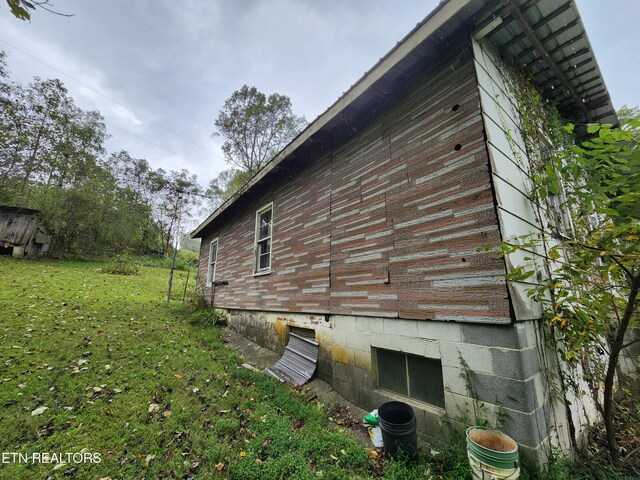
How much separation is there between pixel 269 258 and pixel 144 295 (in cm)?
837

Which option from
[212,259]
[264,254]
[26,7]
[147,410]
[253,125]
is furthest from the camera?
[253,125]

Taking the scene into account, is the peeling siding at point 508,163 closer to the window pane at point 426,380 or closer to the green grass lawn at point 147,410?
the window pane at point 426,380

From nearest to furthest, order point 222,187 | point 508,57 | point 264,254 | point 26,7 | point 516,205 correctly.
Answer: point 26,7
point 516,205
point 508,57
point 264,254
point 222,187

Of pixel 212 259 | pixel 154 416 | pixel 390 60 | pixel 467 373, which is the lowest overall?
pixel 154 416

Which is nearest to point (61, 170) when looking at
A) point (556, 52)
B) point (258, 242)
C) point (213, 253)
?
point (213, 253)

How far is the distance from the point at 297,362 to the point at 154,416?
89.7 inches

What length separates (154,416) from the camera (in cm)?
336

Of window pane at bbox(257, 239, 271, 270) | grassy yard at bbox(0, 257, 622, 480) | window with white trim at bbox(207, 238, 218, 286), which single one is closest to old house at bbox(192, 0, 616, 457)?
grassy yard at bbox(0, 257, 622, 480)

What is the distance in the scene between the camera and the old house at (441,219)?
241 cm

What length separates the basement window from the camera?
288cm

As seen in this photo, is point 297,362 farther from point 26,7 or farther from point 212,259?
point 212,259

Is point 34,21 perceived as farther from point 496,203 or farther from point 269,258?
point 269,258

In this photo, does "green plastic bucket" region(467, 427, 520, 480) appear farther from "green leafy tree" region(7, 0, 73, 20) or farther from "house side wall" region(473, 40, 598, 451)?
"green leafy tree" region(7, 0, 73, 20)

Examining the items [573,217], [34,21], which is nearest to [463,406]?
[573,217]
